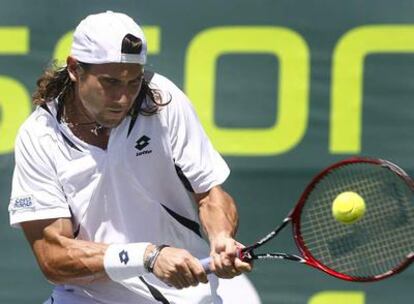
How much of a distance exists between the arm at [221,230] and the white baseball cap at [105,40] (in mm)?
504

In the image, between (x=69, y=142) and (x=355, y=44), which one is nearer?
(x=69, y=142)

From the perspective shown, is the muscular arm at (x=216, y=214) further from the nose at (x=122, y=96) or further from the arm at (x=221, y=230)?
the nose at (x=122, y=96)

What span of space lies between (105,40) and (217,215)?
647 mm

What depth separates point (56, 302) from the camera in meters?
3.87

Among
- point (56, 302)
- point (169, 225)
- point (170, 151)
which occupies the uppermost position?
point (170, 151)

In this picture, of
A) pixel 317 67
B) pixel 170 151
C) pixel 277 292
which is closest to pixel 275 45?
pixel 317 67

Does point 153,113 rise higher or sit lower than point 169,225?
higher

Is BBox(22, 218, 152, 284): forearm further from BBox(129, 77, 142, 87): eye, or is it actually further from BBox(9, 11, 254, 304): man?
BBox(129, 77, 142, 87): eye

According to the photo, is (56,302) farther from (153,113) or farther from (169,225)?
(153,113)

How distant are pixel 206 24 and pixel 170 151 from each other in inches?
55.7

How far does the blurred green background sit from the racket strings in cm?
75

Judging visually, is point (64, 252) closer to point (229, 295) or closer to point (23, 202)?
point (23, 202)

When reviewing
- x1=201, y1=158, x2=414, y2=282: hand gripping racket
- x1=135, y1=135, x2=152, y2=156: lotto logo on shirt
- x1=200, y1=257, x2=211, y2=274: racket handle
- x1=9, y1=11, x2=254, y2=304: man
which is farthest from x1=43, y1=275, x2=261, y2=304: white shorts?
x1=135, y1=135, x2=152, y2=156: lotto logo on shirt

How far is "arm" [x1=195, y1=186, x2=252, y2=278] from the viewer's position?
347 cm
